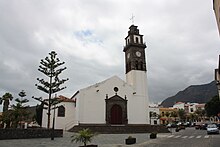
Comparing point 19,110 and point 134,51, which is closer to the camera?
point 19,110

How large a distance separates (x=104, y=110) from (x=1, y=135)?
61.3ft

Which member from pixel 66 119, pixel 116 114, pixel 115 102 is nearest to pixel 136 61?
pixel 115 102

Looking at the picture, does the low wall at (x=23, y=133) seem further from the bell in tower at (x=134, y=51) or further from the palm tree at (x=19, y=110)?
the bell in tower at (x=134, y=51)

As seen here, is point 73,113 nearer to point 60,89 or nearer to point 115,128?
point 115,128

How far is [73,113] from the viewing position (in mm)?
39938

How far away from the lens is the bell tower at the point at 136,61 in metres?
40.4

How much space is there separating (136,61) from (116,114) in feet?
35.9

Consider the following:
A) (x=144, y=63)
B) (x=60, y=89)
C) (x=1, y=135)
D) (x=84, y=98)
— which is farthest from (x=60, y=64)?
(x=144, y=63)

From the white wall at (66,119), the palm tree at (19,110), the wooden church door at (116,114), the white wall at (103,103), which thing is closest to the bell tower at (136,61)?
the white wall at (103,103)

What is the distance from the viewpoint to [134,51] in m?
42.2

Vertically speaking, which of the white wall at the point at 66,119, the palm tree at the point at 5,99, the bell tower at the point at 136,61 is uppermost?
the bell tower at the point at 136,61

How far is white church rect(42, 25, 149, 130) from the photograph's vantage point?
35.8m

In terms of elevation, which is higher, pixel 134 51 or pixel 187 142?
pixel 134 51

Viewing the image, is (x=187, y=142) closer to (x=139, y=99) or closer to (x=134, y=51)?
(x=139, y=99)
